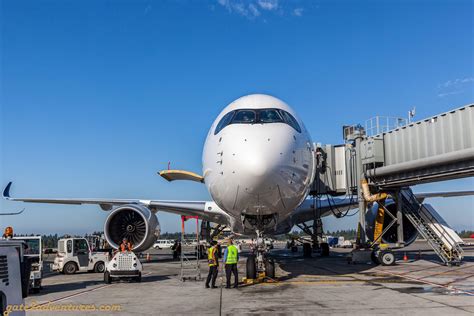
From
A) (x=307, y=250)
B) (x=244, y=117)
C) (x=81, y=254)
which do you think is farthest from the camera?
(x=307, y=250)

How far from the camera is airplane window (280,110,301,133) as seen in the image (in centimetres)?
1080

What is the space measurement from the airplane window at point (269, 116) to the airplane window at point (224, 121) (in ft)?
2.54

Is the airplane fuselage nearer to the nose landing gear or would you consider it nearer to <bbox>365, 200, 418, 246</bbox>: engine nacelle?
the nose landing gear

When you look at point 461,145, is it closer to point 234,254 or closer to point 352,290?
point 352,290

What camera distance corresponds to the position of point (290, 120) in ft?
36.0

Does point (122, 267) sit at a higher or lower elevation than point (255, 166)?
lower

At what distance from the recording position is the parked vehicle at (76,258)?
1567 cm

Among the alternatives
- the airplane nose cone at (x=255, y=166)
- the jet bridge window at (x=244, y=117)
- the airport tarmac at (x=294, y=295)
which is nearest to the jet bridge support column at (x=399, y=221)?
the airport tarmac at (x=294, y=295)

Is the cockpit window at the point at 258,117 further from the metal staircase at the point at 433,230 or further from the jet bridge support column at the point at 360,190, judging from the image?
the metal staircase at the point at 433,230

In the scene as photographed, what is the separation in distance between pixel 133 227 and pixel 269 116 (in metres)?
8.99

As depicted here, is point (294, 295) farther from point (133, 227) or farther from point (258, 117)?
point (133, 227)

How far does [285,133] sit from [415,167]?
612 cm

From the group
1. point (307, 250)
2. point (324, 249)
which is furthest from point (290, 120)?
point (324, 249)

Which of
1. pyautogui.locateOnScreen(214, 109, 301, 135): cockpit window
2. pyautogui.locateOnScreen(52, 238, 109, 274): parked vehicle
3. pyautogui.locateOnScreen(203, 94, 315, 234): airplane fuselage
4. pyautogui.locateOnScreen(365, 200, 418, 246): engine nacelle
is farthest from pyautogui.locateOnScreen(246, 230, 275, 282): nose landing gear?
pyautogui.locateOnScreen(365, 200, 418, 246): engine nacelle
